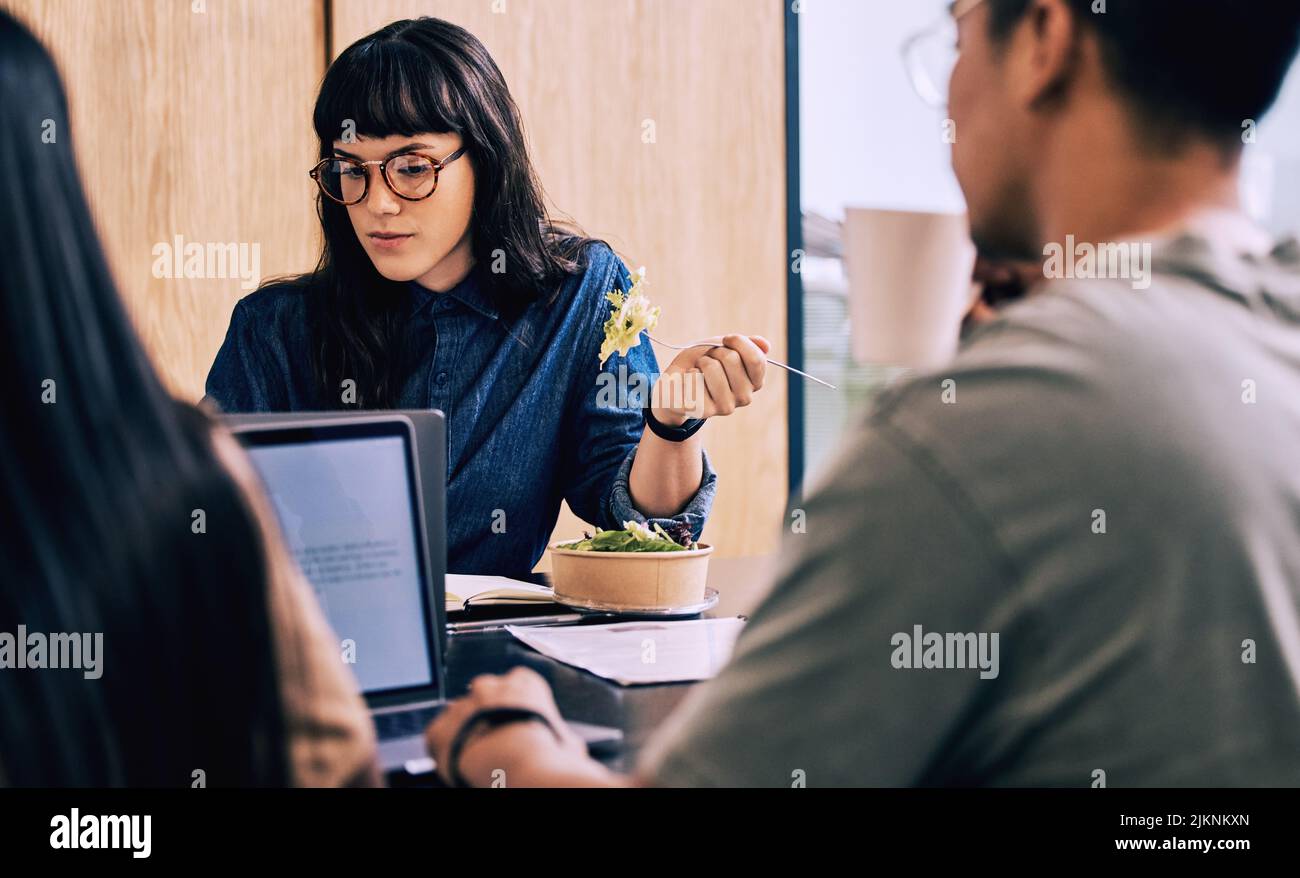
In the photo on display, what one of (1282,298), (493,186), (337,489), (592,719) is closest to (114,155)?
(493,186)

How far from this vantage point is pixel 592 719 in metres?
1.03

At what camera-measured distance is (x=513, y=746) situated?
830mm

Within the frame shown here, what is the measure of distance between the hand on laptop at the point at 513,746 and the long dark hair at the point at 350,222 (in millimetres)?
1201

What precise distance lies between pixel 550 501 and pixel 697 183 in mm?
1805

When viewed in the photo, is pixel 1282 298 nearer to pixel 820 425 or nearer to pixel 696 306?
pixel 696 306

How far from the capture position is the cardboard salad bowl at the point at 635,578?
1.46 m

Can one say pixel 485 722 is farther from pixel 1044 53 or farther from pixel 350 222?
pixel 350 222

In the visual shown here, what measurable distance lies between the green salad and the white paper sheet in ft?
0.33

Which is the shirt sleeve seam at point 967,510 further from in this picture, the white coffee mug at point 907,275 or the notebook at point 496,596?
the notebook at point 496,596

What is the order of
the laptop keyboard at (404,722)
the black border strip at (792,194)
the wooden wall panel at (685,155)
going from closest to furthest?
the laptop keyboard at (404,722)
the wooden wall panel at (685,155)
the black border strip at (792,194)

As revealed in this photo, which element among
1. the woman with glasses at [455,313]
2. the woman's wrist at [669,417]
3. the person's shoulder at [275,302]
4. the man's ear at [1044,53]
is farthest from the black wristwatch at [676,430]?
the man's ear at [1044,53]

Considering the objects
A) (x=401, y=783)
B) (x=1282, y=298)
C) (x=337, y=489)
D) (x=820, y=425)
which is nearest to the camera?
(x=1282, y=298)

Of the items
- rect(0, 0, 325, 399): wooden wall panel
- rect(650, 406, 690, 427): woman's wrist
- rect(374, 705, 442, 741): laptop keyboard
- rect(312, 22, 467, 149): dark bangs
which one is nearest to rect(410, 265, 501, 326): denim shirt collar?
rect(312, 22, 467, 149): dark bangs

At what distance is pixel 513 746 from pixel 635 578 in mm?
639
